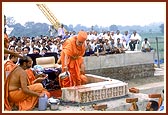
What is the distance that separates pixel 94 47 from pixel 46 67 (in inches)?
86.0

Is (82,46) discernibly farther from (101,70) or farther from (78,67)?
(101,70)

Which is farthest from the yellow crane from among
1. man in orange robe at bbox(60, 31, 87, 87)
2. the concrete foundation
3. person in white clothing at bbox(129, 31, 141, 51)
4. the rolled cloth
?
person in white clothing at bbox(129, 31, 141, 51)

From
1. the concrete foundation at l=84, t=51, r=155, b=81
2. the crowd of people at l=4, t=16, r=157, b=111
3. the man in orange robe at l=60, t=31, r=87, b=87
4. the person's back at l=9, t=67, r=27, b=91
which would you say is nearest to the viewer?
the person's back at l=9, t=67, r=27, b=91

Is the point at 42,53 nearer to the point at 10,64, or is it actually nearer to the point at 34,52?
the point at 34,52

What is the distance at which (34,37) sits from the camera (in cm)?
1334

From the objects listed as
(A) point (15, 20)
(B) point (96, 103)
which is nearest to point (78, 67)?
(B) point (96, 103)

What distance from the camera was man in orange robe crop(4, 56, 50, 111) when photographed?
9156 millimetres

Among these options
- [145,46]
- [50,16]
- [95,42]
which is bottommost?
[145,46]

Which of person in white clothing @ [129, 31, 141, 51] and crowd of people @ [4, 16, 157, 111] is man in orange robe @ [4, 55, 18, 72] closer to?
crowd of people @ [4, 16, 157, 111]

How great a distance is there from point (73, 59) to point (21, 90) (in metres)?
1.77

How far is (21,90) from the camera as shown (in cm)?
921

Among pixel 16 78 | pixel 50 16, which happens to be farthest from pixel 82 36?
pixel 50 16

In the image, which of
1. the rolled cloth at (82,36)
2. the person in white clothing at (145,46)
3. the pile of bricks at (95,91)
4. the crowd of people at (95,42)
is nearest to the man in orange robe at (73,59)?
the rolled cloth at (82,36)

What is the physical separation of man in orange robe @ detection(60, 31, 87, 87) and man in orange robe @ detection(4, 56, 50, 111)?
1.25m
